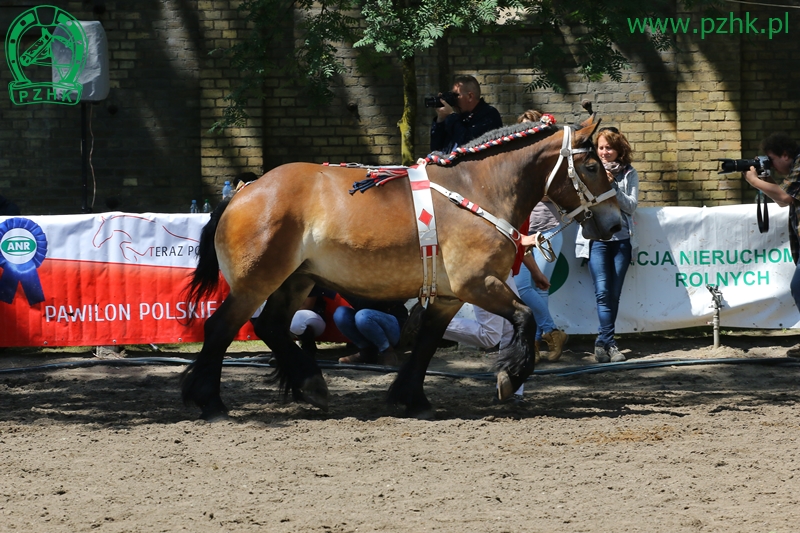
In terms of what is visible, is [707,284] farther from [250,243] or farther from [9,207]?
[9,207]

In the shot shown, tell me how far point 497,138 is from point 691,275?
3696 millimetres

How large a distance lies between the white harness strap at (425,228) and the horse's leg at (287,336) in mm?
927

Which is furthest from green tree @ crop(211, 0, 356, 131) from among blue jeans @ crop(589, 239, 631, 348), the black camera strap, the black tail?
the black camera strap

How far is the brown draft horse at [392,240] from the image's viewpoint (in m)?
6.20

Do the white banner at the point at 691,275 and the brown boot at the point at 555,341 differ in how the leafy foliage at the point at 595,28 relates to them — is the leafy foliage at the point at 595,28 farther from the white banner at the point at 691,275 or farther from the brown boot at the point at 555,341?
the brown boot at the point at 555,341

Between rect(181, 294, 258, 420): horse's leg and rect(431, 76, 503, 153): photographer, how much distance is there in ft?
8.25

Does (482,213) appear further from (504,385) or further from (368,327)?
(368,327)

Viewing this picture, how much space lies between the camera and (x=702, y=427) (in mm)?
A: 5965

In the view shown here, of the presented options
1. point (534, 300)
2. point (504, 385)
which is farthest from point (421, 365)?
point (534, 300)

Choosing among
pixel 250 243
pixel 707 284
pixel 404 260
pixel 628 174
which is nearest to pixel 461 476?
pixel 404 260

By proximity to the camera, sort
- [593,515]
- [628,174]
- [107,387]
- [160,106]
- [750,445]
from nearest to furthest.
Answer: [593,515] < [750,445] < [107,387] < [628,174] < [160,106]

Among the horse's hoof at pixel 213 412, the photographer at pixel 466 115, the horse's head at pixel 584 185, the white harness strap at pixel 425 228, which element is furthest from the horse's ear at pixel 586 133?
the horse's hoof at pixel 213 412

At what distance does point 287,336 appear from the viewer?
6.72m

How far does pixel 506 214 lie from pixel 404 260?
76cm
